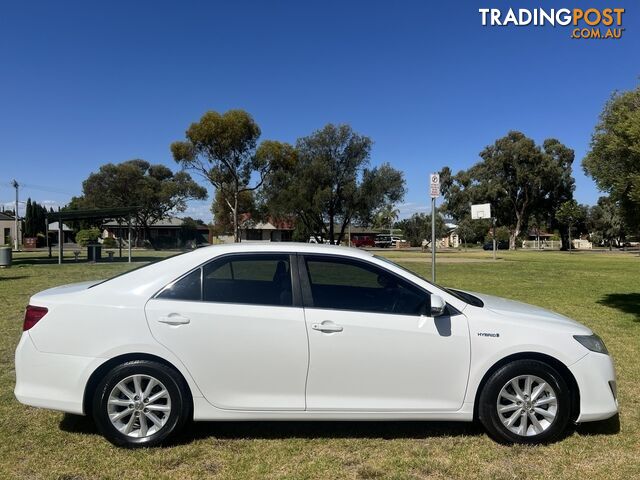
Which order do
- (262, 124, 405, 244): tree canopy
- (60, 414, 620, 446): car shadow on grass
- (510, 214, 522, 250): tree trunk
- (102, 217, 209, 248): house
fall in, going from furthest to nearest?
(102, 217, 209, 248): house → (510, 214, 522, 250): tree trunk → (262, 124, 405, 244): tree canopy → (60, 414, 620, 446): car shadow on grass

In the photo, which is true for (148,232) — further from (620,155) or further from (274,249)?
(274,249)

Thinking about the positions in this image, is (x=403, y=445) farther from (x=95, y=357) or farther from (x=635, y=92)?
(x=635, y=92)

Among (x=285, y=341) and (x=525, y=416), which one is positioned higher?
(x=285, y=341)

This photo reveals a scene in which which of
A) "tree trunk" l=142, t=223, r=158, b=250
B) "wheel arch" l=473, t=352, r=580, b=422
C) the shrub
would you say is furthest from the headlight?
the shrub

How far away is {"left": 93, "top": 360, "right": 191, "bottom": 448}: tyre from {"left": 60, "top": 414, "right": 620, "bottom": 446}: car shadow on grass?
27 cm

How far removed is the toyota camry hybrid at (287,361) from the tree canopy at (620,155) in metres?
5.78

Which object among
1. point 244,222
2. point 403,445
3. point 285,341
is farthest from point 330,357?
point 244,222

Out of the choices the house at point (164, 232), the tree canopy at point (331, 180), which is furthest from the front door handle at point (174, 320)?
the house at point (164, 232)

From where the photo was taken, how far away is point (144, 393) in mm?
3969

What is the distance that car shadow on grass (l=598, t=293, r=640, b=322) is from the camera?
10.9m

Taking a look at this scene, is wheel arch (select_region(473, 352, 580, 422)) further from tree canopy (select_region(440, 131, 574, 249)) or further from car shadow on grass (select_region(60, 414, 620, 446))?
tree canopy (select_region(440, 131, 574, 249))

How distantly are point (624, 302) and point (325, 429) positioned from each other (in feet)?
34.2

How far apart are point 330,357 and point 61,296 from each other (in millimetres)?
2228

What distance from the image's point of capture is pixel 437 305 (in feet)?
13.0
